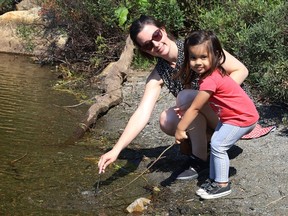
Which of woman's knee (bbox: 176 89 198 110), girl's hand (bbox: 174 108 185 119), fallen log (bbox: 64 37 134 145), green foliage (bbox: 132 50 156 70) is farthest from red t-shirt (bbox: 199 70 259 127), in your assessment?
green foliage (bbox: 132 50 156 70)

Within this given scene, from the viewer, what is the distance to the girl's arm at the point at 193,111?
11.5ft

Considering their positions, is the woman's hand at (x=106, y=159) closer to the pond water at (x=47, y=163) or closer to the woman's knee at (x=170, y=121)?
the pond water at (x=47, y=163)

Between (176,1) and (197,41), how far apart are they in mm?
5713

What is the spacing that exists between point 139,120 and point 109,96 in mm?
2887

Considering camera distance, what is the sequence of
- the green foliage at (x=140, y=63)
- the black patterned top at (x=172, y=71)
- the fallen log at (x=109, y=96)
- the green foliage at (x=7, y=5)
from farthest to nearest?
the green foliage at (x=7, y=5) < the green foliage at (x=140, y=63) < the fallen log at (x=109, y=96) < the black patterned top at (x=172, y=71)

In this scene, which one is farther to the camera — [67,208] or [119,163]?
[119,163]

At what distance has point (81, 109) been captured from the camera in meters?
6.64

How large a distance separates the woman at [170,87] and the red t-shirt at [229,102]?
0.24m

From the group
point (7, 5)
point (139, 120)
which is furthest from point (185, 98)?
point (7, 5)

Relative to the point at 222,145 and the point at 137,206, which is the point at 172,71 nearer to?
the point at 222,145

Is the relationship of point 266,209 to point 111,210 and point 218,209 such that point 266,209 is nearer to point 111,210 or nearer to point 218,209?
Answer: point 218,209

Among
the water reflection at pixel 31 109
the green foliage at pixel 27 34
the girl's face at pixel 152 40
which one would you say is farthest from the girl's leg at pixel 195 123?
the green foliage at pixel 27 34

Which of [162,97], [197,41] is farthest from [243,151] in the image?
[162,97]

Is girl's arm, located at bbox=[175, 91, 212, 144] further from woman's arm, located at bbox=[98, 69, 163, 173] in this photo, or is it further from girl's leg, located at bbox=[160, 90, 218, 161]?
woman's arm, located at bbox=[98, 69, 163, 173]
